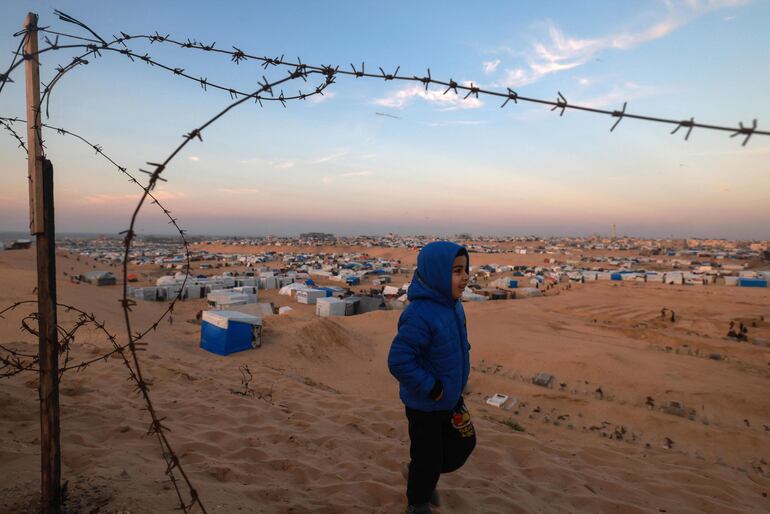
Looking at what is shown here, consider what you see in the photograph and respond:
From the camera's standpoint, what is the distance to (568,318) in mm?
20078

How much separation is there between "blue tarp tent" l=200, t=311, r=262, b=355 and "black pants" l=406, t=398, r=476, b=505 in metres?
8.73

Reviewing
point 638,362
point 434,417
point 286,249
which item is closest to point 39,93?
point 434,417

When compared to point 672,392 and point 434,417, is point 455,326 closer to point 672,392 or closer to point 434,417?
point 434,417

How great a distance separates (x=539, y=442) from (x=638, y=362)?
8291 mm

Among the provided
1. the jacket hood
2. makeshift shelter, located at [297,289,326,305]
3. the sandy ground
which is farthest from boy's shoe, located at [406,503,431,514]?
makeshift shelter, located at [297,289,326,305]

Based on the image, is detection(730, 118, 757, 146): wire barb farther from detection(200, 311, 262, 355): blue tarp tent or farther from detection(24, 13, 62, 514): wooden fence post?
detection(200, 311, 262, 355): blue tarp tent

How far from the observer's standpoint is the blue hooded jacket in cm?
229

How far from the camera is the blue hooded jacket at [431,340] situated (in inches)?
90.4

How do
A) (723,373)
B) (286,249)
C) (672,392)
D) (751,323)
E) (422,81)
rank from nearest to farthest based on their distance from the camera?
(422,81) → (672,392) → (723,373) → (751,323) → (286,249)

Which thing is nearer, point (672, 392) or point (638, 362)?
point (672, 392)

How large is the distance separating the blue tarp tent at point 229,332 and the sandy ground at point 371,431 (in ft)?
1.26

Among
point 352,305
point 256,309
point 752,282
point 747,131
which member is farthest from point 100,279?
point 752,282

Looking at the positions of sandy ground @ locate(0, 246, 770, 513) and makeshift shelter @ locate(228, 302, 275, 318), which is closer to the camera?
sandy ground @ locate(0, 246, 770, 513)

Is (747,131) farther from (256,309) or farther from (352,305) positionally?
(352,305)
